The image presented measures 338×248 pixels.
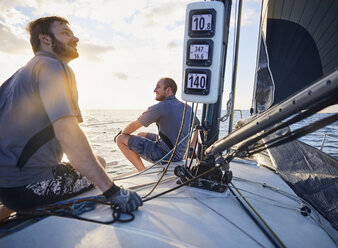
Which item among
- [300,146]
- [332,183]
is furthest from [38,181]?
[300,146]

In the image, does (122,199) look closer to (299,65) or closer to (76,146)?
(76,146)

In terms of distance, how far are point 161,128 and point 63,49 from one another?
47.8 inches

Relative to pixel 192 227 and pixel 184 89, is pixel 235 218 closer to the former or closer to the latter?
pixel 192 227

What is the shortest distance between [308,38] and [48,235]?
11.5 ft

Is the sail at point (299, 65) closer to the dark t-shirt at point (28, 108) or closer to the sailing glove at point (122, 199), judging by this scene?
the sailing glove at point (122, 199)

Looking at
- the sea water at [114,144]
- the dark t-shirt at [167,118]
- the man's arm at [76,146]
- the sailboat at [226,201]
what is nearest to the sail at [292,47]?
the sailboat at [226,201]

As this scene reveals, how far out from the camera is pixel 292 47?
2.82 metres

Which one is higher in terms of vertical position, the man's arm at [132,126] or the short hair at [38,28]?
the short hair at [38,28]

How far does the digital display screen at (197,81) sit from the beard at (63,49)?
80 cm

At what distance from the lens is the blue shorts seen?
84.2 inches

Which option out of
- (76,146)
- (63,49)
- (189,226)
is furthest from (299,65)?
(76,146)

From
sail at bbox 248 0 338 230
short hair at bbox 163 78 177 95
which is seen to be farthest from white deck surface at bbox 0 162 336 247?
short hair at bbox 163 78 177 95

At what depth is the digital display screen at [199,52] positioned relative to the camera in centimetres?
114

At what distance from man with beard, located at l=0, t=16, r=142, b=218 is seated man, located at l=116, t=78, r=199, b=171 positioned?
1101 mm
